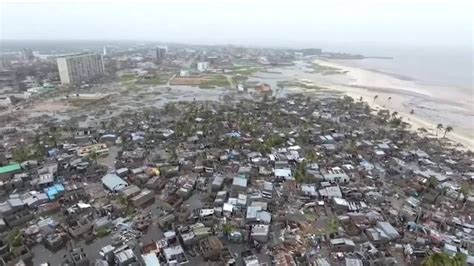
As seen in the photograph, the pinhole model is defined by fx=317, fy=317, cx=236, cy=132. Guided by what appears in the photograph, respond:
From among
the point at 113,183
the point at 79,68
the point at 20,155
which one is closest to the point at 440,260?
the point at 113,183

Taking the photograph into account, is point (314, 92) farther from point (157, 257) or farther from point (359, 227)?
point (157, 257)

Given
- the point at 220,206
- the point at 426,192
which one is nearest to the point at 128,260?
the point at 220,206

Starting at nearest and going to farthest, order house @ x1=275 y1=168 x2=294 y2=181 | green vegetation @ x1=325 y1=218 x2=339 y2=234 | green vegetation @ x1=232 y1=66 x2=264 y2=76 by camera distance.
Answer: green vegetation @ x1=325 y1=218 x2=339 y2=234
house @ x1=275 y1=168 x2=294 y2=181
green vegetation @ x1=232 y1=66 x2=264 y2=76

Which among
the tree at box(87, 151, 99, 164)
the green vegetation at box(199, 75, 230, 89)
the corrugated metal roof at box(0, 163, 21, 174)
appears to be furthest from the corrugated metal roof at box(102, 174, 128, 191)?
the green vegetation at box(199, 75, 230, 89)

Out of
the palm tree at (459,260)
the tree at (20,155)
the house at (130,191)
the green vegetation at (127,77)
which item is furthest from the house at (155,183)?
the green vegetation at (127,77)

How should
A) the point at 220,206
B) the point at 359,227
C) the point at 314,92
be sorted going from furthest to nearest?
the point at 314,92 < the point at 220,206 < the point at 359,227

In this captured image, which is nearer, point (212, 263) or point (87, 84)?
point (212, 263)

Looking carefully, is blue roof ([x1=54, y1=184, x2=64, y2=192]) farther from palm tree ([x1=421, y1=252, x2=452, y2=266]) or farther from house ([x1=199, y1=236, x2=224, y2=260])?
palm tree ([x1=421, y1=252, x2=452, y2=266])
